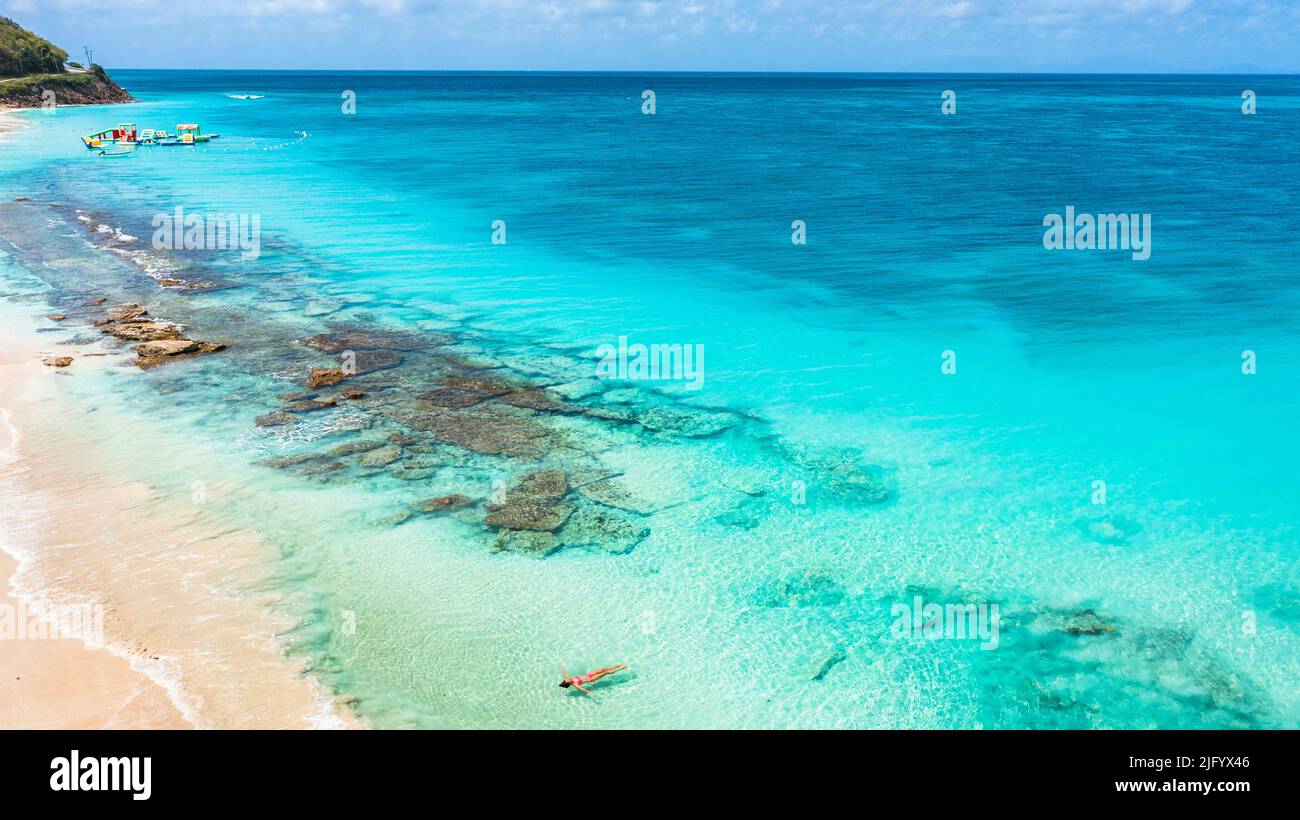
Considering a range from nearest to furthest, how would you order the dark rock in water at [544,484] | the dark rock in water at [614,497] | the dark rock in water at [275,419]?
the dark rock in water at [614,497], the dark rock in water at [544,484], the dark rock in water at [275,419]

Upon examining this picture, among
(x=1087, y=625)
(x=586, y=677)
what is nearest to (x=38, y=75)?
(x=586, y=677)

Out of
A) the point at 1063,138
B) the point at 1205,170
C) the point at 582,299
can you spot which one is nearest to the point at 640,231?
the point at 582,299

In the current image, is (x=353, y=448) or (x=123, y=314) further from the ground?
(x=123, y=314)

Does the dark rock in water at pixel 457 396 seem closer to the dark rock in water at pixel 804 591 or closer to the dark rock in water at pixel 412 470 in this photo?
the dark rock in water at pixel 412 470

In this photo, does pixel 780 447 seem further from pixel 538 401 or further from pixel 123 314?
pixel 123 314

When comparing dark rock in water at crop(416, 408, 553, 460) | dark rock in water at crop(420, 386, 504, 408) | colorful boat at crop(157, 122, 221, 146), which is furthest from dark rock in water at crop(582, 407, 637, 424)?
colorful boat at crop(157, 122, 221, 146)

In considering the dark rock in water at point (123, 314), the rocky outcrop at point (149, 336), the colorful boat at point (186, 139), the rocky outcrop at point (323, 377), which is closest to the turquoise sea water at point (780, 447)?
the dark rock in water at point (123, 314)
